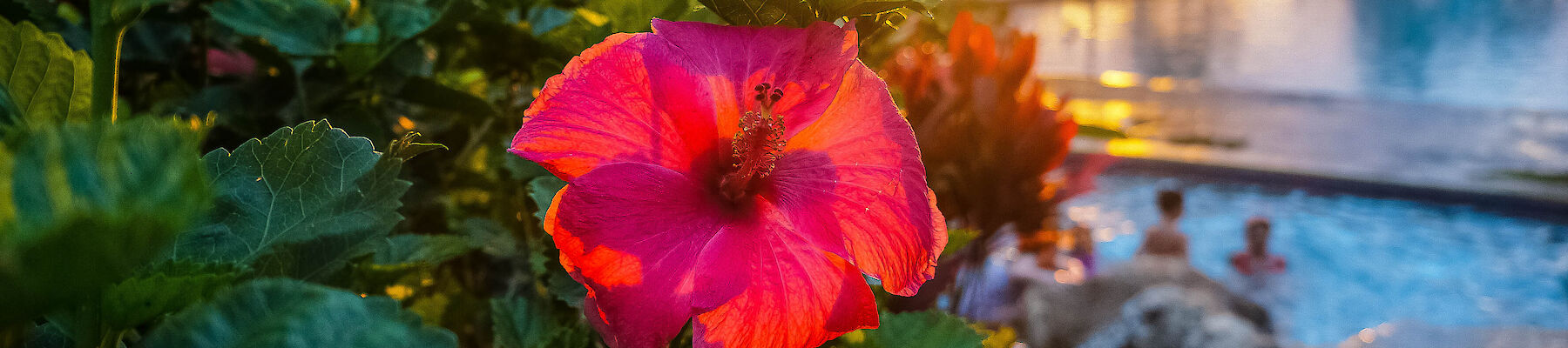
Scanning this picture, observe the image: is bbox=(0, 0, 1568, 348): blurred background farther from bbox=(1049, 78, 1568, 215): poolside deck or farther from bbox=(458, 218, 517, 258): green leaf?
bbox=(1049, 78, 1568, 215): poolside deck

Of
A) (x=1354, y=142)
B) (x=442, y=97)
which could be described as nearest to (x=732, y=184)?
(x=442, y=97)

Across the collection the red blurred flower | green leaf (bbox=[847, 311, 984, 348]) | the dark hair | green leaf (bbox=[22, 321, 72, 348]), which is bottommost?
the dark hair

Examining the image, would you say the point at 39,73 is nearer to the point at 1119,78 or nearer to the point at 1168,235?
the point at 1168,235

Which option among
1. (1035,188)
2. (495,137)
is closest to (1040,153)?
(1035,188)

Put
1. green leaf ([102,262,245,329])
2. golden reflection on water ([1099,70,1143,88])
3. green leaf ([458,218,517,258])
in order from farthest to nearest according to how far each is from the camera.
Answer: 1. golden reflection on water ([1099,70,1143,88])
2. green leaf ([458,218,517,258])
3. green leaf ([102,262,245,329])

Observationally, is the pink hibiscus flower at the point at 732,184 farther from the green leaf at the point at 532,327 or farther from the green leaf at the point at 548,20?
the green leaf at the point at 548,20

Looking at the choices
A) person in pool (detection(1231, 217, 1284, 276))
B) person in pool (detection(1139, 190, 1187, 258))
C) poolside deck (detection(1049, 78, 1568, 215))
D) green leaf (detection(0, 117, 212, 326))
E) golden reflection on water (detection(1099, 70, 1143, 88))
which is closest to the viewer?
green leaf (detection(0, 117, 212, 326))

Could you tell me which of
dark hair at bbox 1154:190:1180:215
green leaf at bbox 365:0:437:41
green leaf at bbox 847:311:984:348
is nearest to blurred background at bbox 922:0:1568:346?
dark hair at bbox 1154:190:1180:215

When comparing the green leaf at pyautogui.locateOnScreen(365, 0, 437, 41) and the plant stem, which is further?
the green leaf at pyautogui.locateOnScreen(365, 0, 437, 41)
